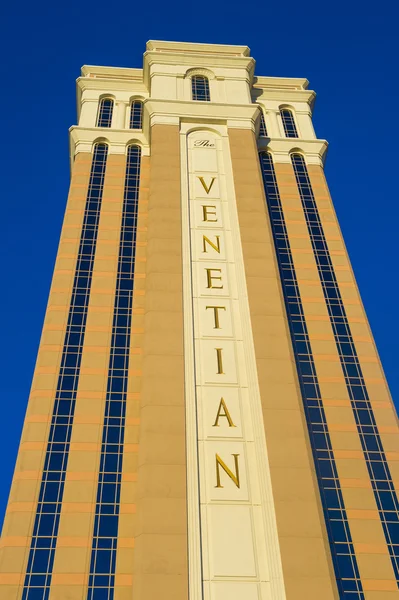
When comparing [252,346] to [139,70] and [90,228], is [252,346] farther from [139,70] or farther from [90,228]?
[139,70]

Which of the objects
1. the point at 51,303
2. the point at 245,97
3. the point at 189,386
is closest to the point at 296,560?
the point at 189,386

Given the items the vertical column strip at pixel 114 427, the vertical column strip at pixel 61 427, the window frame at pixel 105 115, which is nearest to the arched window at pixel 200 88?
the window frame at pixel 105 115

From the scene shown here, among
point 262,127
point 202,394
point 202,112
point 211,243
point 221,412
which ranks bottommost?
point 221,412

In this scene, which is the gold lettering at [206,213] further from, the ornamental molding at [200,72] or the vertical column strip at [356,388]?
the ornamental molding at [200,72]

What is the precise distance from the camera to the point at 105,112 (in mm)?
68312

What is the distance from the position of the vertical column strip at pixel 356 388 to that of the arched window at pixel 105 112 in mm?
19908

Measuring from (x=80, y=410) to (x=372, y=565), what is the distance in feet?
60.2

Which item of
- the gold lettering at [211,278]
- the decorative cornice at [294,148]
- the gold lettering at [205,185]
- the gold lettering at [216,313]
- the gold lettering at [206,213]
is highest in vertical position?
the decorative cornice at [294,148]

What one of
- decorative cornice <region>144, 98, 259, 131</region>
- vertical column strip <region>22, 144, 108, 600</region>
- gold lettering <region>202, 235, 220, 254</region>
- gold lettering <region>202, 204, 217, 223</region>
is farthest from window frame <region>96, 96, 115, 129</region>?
gold lettering <region>202, 235, 220, 254</region>

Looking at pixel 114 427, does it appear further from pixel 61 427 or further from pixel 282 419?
pixel 282 419

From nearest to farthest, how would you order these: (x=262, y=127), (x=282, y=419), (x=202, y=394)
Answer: (x=282, y=419), (x=202, y=394), (x=262, y=127)

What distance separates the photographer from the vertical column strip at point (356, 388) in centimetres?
3897

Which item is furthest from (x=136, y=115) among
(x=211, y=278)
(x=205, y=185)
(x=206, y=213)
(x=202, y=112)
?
(x=211, y=278)

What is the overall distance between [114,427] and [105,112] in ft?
122
